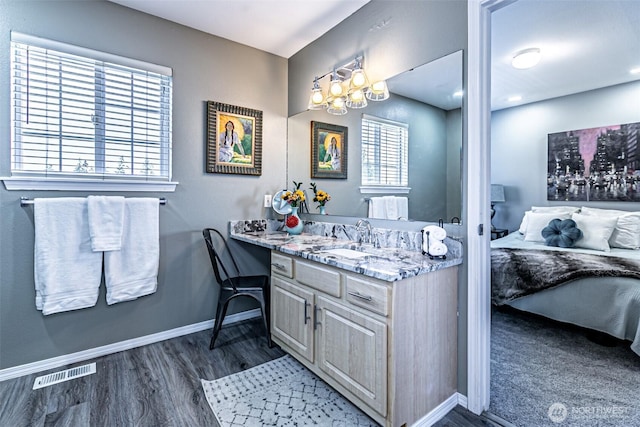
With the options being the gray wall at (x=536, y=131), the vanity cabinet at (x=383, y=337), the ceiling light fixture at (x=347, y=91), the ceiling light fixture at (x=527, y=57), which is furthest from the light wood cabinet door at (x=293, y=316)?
the gray wall at (x=536, y=131)

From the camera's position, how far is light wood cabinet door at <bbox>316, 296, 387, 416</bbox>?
142cm

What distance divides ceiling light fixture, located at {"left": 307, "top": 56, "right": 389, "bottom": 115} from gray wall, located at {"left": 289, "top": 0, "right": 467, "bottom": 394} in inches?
2.6

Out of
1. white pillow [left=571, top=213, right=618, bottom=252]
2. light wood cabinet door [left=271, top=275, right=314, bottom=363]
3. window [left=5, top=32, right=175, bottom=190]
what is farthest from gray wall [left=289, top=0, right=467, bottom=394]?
white pillow [left=571, top=213, right=618, bottom=252]

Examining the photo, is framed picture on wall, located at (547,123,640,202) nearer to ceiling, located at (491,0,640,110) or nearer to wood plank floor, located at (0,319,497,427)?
ceiling, located at (491,0,640,110)

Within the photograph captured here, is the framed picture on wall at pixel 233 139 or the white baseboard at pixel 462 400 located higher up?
the framed picture on wall at pixel 233 139

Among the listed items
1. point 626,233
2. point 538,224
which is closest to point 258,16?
point 538,224

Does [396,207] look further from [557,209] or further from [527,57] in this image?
[557,209]

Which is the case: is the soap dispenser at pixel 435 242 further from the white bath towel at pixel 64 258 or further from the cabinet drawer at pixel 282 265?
the white bath towel at pixel 64 258

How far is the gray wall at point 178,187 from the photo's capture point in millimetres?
1972

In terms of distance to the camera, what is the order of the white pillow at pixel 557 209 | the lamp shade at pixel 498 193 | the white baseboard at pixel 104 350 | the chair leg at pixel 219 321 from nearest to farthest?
the white baseboard at pixel 104 350
the chair leg at pixel 219 321
the white pillow at pixel 557 209
the lamp shade at pixel 498 193

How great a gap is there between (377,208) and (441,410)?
1271mm

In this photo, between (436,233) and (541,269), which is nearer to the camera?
(436,233)

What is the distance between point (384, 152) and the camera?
225 centimetres

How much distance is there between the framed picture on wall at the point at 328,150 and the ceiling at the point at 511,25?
809mm
